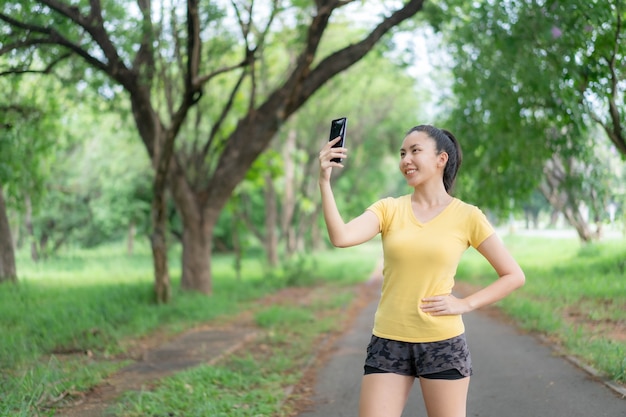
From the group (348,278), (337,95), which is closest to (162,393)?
(348,278)

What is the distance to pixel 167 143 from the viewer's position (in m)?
12.6

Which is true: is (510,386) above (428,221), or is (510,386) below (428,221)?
below

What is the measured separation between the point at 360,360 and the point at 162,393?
3.11 metres

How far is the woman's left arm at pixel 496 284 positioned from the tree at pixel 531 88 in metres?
5.73

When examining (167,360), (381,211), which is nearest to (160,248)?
(167,360)

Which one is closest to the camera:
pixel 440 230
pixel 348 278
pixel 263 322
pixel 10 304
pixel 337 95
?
pixel 440 230

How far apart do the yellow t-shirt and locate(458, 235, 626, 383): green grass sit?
4.05 m

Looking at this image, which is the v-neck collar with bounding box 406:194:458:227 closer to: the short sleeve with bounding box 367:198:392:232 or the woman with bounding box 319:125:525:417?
the woman with bounding box 319:125:525:417

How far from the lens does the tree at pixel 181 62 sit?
36.1ft

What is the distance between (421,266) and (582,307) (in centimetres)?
764

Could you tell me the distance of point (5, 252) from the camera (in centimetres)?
1549

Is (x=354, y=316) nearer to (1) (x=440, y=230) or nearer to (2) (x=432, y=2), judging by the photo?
(2) (x=432, y=2)

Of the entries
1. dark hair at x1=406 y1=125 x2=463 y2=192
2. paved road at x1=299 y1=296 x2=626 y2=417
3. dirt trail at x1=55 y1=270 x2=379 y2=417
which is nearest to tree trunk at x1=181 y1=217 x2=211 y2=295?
dirt trail at x1=55 y1=270 x2=379 y2=417

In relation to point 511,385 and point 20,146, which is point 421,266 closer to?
point 511,385
